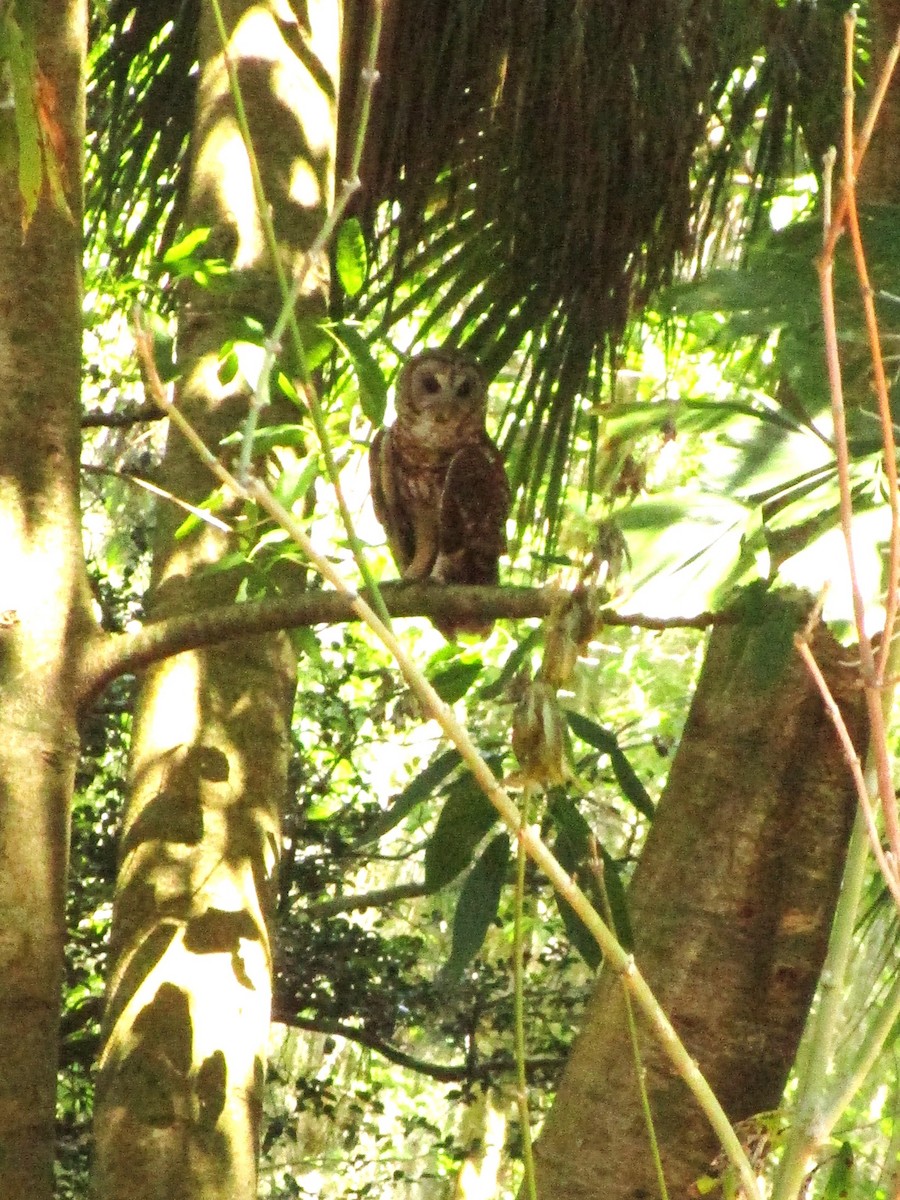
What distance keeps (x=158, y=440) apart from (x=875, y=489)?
3389 mm

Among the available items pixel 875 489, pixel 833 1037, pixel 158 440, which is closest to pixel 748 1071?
pixel 875 489

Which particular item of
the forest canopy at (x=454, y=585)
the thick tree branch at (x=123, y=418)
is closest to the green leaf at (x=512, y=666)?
→ the forest canopy at (x=454, y=585)

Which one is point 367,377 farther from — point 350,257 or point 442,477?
point 442,477

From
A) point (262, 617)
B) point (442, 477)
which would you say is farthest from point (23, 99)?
point (442, 477)

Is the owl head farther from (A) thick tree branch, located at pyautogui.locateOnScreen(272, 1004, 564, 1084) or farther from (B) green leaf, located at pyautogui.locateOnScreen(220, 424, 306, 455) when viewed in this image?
(B) green leaf, located at pyautogui.locateOnScreen(220, 424, 306, 455)

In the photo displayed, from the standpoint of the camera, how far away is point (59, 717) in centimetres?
179

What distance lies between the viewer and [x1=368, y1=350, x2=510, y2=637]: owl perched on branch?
11.3 ft

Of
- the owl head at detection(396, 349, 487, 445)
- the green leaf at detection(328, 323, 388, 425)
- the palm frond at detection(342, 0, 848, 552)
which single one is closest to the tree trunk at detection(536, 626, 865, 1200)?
the green leaf at detection(328, 323, 388, 425)

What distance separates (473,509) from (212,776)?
165cm

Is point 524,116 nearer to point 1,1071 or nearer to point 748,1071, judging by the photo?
point 748,1071

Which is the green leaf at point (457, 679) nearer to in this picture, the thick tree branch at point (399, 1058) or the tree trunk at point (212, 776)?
the tree trunk at point (212, 776)

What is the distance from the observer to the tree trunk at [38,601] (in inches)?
65.8

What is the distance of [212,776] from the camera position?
188 centimetres

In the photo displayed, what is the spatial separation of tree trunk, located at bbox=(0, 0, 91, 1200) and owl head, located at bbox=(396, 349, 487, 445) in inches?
56.5
